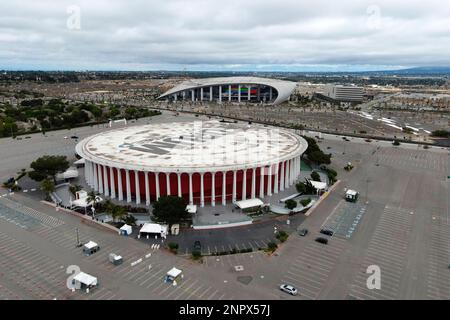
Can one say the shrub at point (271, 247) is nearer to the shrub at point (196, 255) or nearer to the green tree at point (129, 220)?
the shrub at point (196, 255)

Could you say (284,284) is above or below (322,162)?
below

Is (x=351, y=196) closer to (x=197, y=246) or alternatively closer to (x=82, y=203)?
(x=197, y=246)

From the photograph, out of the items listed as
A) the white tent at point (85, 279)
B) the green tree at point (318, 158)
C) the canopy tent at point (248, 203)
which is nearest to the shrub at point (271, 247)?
the canopy tent at point (248, 203)

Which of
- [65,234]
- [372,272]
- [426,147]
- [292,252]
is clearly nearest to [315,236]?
[292,252]

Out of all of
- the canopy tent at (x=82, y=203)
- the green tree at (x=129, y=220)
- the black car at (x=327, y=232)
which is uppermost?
the canopy tent at (x=82, y=203)

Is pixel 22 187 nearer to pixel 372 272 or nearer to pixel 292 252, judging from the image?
pixel 292 252

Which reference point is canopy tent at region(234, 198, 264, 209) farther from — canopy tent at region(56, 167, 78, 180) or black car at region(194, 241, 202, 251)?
canopy tent at region(56, 167, 78, 180)

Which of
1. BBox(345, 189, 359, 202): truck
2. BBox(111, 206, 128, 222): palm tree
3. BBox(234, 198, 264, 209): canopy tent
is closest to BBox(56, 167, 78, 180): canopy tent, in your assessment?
BBox(111, 206, 128, 222): palm tree

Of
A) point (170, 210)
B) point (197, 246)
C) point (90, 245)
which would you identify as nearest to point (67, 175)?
point (90, 245)
